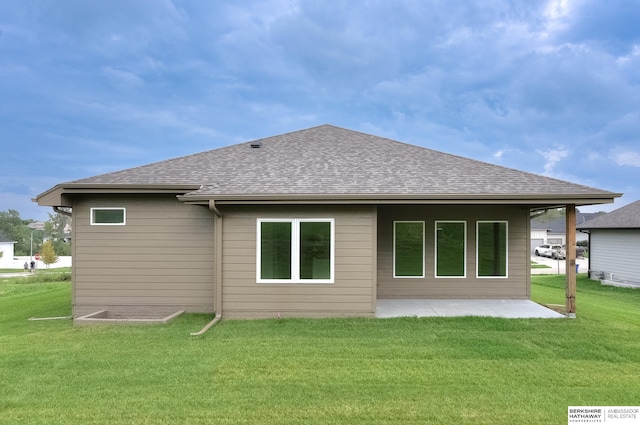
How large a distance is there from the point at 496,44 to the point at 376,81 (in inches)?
371

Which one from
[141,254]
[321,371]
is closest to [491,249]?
[321,371]

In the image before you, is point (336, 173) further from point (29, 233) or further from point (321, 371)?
point (29, 233)

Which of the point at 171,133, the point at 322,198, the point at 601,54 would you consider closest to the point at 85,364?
the point at 322,198

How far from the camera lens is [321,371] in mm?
4090

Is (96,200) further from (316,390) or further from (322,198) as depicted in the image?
(316,390)

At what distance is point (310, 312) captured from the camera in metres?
6.48

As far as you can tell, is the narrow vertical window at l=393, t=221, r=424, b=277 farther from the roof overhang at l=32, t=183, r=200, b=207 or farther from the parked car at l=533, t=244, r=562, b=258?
the parked car at l=533, t=244, r=562, b=258

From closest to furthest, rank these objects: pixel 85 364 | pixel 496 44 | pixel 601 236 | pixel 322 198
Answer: pixel 85 364, pixel 322 198, pixel 601 236, pixel 496 44

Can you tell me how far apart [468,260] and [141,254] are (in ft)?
24.7

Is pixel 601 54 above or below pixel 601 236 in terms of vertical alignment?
above

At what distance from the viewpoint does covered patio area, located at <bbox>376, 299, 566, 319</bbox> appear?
6.67 metres

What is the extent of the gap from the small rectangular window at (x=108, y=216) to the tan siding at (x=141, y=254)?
85 mm

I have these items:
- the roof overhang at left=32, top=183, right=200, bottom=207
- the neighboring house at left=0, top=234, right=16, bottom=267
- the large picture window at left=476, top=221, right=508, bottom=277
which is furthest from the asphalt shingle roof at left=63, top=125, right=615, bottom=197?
the neighboring house at left=0, top=234, right=16, bottom=267

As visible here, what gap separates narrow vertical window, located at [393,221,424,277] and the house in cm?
3
